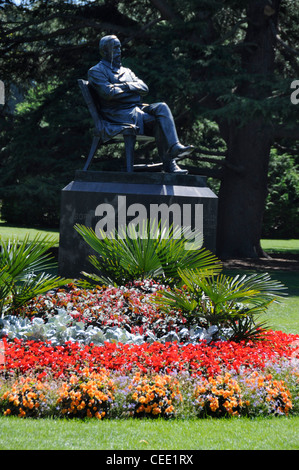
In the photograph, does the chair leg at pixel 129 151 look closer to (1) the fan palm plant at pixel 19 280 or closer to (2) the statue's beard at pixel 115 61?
(2) the statue's beard at pixel 115 61

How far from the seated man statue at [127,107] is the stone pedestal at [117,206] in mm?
622

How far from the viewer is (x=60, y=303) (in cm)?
617

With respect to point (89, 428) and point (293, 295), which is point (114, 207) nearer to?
point (293, 295)

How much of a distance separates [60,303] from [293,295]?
601cm

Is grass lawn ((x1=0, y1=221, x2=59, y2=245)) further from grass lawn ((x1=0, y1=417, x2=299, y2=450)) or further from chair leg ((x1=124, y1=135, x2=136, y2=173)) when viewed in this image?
grass lawn ((x1=0, y1=417, x2=299, y2=450))

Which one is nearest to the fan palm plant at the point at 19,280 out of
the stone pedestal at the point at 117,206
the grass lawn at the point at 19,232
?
the stone pedestal at the point at 117,206

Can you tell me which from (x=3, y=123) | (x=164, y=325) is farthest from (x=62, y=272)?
(x=3, y=123)

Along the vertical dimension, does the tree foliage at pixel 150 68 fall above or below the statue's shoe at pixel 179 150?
above

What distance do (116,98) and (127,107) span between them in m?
0.26

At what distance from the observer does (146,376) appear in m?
4.48

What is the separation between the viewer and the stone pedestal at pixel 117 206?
8789 millimetres

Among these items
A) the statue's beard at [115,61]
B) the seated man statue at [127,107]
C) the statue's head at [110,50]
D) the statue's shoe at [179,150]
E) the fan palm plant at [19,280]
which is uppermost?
the statue's head at [110,50]

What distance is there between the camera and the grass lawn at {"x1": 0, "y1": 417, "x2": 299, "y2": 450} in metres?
3.58

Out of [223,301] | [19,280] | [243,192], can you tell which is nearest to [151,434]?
[223,301]
